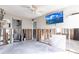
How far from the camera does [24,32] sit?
269 inches

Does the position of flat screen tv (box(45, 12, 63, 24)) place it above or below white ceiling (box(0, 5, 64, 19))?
below

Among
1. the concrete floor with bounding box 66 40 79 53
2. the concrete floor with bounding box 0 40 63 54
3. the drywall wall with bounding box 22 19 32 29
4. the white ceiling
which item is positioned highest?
the white ceiling

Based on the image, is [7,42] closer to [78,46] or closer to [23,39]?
[23,39]

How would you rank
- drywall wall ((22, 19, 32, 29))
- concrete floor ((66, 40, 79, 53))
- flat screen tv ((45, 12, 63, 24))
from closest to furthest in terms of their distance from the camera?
concrete floor ((66, 40, 79, 53))
flat screen tv ((45, 12, 63, 24))
drywall wall ((22, 19, 32, 29))

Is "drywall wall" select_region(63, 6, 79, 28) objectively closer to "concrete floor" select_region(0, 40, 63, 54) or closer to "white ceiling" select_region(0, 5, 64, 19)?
"white ceiling" select_region(0, 5, 64, 19)

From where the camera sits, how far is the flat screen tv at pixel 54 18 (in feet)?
Result: 17.4

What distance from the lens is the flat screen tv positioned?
208 inches

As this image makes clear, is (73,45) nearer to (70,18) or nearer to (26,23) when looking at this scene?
(70,18)

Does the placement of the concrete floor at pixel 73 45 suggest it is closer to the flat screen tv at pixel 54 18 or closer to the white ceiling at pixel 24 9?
the flat screen tv at pixel 54 18

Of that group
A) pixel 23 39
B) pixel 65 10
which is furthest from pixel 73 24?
pixel 23 39

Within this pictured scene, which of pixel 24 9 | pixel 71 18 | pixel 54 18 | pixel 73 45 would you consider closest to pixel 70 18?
pixel 71 18

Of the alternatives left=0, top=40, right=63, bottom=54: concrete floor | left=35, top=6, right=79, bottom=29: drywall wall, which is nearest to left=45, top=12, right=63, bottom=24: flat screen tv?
left=35, top=6, right=79, bottom=29: drywall wall

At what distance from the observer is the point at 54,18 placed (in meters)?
5.71

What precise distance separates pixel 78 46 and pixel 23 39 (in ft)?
11.9
